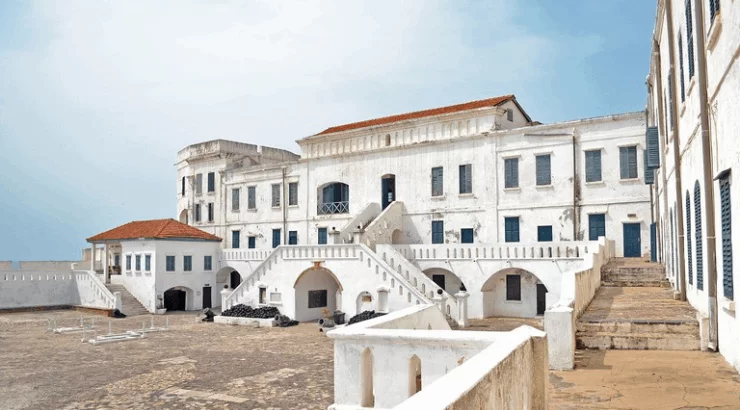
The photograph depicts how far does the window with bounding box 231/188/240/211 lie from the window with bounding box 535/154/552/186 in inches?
840

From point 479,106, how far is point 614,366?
2494 cm

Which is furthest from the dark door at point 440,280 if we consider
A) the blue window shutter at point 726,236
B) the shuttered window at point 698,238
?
the blue window shutter at point 726,236

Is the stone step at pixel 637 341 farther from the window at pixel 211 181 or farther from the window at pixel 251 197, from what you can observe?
the window at pixel 211 181

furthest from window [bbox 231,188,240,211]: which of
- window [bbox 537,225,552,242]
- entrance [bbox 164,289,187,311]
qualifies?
window [bbox 537,225,552,242]

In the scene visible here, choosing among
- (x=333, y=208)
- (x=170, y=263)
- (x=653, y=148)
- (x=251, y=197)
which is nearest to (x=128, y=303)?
(x=170, y=263)

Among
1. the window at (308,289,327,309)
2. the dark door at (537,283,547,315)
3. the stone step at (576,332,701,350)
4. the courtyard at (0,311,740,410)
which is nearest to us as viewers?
the courtyard at (0,311,740,410)

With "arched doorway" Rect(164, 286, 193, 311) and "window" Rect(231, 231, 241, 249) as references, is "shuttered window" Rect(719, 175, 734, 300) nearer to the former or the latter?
"arched doorway" Rect(164, 286, 193, 311)

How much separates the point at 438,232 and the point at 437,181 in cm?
277

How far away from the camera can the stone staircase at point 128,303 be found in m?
35.0

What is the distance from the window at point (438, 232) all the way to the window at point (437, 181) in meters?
Result: 1.62

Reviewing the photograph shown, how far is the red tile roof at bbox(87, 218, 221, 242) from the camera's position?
1448 inches

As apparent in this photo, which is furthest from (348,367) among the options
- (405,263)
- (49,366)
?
(405,263)

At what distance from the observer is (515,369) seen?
538 centimetres

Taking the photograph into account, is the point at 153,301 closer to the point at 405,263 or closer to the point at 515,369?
the point at 405,263
